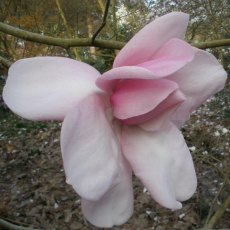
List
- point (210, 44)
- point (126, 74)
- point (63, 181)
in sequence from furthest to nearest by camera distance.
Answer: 1. point (63, 181)
2. point (210, 44)
3. point (126, 74)

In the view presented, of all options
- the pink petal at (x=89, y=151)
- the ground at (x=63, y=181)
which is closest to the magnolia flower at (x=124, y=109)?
the pink petal at (x=89, y=151)

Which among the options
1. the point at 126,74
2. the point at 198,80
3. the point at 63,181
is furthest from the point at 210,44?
the point at 63,181

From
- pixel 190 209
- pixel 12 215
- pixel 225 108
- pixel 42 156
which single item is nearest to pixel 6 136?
pixel 42 156

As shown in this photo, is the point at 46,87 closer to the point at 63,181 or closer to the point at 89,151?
the point at 89,151

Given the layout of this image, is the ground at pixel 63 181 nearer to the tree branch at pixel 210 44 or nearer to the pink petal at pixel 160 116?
the tree branch at pixel 210 44

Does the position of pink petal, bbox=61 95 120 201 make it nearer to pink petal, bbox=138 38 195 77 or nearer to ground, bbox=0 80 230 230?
pink petal, bbox=138 38 195 77

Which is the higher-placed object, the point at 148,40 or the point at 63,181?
the point at 148,40

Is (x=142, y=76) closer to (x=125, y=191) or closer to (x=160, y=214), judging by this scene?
(x=125, y=191)
